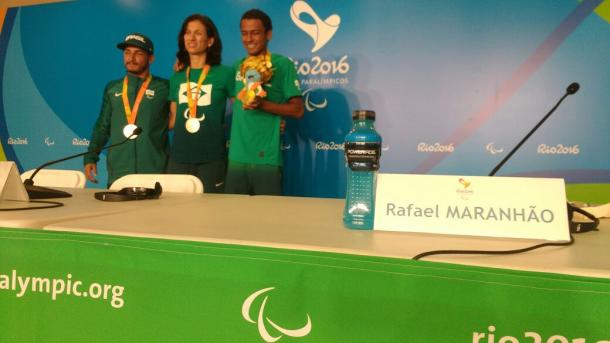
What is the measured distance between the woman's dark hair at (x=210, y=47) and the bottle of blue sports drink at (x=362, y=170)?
2335 mm

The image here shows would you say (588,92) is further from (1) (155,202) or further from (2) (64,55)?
(2) (64,55)

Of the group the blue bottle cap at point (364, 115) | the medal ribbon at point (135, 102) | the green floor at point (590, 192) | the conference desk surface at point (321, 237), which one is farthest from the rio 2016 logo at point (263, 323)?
the medal ribbon at point (135, 102)

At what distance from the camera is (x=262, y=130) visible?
2576mm

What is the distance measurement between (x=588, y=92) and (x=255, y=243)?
2.52m

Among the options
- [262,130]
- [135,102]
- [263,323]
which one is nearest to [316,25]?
[262,130]

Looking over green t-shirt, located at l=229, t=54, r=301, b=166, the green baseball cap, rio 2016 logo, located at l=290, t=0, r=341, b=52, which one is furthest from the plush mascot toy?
the green baseball cap

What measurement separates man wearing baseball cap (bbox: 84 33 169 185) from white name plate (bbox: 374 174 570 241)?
2475 mm

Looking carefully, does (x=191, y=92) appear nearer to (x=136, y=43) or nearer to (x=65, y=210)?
(x=136, y=43)

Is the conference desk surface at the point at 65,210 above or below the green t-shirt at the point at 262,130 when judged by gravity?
below

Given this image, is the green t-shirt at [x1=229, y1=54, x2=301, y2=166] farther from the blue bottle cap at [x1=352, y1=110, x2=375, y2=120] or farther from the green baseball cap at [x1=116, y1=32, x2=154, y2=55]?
the blue bottle cap at [x1=352, y1=110, x2=375, y2=120]

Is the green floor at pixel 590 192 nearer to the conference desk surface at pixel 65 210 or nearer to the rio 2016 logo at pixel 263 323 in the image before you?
the conference desk surface at pixel 65 210

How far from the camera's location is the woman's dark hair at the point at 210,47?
9.75 ft

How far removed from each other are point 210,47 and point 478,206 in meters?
2.58

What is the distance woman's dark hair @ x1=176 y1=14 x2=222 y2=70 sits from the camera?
2.97 m
